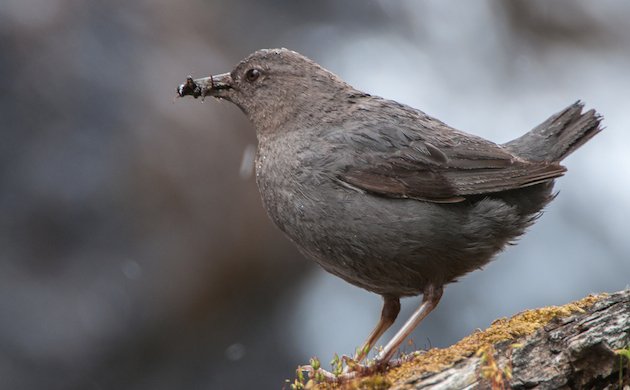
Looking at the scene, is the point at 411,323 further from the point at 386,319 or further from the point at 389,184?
the point at 389,184

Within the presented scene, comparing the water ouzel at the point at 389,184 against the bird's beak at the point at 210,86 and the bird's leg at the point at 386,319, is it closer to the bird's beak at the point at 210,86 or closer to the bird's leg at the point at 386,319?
the bird's leg at the point at 386,319

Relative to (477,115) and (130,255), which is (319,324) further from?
(477,115)

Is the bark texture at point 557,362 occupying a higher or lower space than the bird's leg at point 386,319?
lower

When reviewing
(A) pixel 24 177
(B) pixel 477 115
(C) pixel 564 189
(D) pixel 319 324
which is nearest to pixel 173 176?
(A) pixel 24 177

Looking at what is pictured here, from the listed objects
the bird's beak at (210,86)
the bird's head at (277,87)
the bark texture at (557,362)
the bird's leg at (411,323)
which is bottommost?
the bark texture at (557,362)

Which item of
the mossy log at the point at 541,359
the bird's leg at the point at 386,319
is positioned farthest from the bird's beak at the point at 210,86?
the mossy log at the point at 541,359

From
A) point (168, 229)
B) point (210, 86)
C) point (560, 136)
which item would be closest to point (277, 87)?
point (210, 86)

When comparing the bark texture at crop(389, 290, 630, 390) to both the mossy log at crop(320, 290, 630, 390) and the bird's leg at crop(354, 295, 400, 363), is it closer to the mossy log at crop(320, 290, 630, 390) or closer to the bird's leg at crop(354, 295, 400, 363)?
the mossy log at crop(320, 290, 630, 390)

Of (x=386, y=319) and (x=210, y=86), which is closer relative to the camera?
(x=386, y=319)
